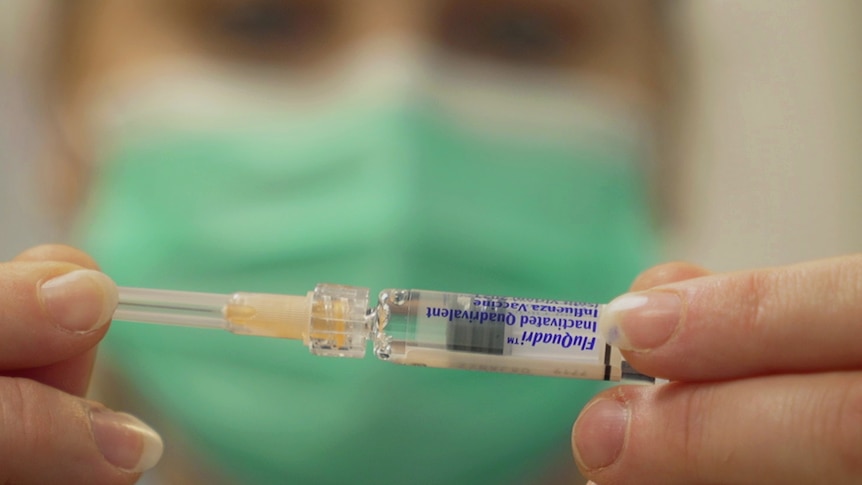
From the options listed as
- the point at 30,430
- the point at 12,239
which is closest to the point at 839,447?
the point at 30,430

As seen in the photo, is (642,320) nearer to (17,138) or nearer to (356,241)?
(356,241)

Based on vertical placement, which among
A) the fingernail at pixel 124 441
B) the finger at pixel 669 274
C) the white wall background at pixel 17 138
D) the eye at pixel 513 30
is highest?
the eye at pixel 513 30

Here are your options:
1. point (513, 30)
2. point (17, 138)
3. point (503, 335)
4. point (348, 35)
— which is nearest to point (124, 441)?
point (503, 335)

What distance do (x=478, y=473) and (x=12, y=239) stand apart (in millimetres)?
1220

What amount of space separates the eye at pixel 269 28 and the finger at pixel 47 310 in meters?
0.70

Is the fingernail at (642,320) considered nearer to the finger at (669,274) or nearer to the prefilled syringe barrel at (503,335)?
the prefilled syringe barrel at (503,335)

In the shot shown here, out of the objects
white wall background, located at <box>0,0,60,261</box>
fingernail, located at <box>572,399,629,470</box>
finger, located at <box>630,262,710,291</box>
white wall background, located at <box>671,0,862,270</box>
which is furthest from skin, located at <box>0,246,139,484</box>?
white wall background, located at <box>671,0,862,270</box>

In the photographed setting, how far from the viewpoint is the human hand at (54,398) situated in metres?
0.61

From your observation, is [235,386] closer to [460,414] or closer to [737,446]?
[460,414]

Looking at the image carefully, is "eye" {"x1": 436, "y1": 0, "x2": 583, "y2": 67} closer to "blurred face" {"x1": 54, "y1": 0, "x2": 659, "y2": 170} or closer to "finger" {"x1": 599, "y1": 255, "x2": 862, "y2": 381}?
"blurred face" {"x1": 54, "y1": 0, "x2": 659, "y2": 170}

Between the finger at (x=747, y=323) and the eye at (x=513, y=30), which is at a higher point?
the eye at (x=513, y=30)

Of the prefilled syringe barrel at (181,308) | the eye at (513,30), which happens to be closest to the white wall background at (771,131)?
the eye at (513,30)

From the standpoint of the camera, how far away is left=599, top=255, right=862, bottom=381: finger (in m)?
0.52

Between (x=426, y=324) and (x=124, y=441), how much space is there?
345 millimetres
